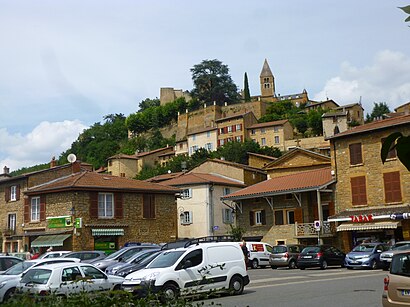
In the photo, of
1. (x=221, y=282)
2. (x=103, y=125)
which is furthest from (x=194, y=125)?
(x=221, y=282)

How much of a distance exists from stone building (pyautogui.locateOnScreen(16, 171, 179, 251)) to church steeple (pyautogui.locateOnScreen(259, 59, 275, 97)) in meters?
120

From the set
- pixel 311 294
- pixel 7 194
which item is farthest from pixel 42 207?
pixel 311 294

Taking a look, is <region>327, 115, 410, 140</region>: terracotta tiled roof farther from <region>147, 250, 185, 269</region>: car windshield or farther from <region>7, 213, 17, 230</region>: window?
<region>7, 213, 17, 230</region>: window

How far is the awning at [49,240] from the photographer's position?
3847cm

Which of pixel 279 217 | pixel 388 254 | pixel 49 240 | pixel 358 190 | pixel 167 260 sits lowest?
pixel 388 254

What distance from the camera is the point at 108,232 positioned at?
132ft

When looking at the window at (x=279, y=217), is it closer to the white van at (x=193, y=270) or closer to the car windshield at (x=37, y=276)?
A: the white van at (x=193, y=270)

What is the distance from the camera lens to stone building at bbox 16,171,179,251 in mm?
39312

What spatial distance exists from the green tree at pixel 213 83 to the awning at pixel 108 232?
88.2m

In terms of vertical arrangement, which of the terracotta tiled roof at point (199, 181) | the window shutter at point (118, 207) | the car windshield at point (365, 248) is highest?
the terracotta tiled roof at point (199, 181)

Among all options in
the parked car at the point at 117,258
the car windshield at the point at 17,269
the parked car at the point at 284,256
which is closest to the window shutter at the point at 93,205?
the parked car at the point at 284,256

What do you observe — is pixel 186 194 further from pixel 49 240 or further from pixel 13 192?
pixel 49 240

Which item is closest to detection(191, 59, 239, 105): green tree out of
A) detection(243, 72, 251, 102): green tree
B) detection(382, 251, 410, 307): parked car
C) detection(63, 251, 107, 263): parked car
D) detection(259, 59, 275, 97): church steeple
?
detection(243, 72, 251, 102): green tree

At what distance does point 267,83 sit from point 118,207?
410 ft
